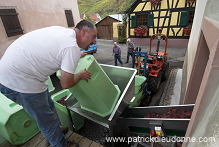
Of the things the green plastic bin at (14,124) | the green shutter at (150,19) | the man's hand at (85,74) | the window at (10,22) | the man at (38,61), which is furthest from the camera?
the green shutter at (150,19)

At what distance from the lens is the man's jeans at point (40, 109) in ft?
4.86

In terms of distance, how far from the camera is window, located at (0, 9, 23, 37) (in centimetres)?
512

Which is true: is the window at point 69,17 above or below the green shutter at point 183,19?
above

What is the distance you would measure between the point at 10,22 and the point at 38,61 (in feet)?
18.5

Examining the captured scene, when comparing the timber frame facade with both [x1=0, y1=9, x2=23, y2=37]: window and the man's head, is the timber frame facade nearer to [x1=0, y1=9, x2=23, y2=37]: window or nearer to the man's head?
[x1=0, y1=9, x2=23, y2=37]: window

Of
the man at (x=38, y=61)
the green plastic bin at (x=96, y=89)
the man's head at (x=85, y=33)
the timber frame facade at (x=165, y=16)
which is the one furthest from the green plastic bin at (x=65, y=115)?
the timber frame facade at (x=165, y=16)

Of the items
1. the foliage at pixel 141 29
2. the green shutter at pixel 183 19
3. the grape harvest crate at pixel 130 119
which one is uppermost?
the green shutter at pixel 183 19

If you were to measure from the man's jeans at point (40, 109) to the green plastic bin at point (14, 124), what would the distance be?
760 millimetres

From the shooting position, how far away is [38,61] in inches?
53.8

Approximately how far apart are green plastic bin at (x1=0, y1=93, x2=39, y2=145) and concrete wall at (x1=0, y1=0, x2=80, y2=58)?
430 cm

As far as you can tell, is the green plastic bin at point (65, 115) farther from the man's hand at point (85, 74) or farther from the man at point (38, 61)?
the man's hand at point (85, 74)

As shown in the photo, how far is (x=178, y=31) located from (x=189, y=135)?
11089 millimetres

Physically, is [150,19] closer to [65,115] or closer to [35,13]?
[35,13]

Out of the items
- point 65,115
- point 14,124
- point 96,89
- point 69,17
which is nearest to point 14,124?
point 14,124
